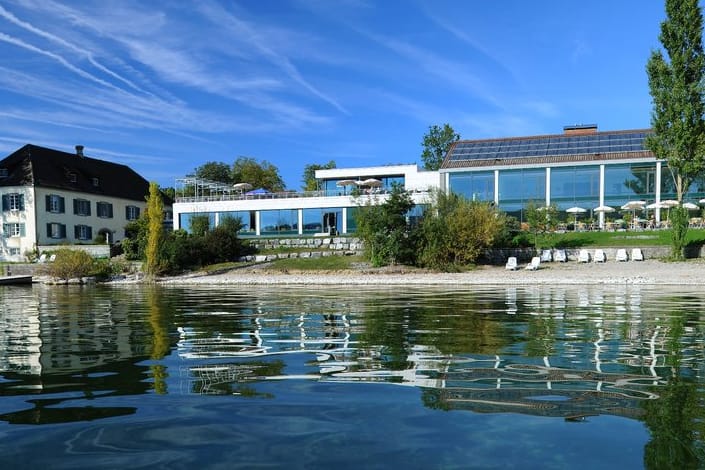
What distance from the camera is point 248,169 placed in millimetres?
74062

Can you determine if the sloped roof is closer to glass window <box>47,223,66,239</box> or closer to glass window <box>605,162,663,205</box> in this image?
glass window <box>47,223,66,239</box>

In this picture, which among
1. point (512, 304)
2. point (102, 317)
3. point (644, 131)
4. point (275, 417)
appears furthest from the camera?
point (644, 131)

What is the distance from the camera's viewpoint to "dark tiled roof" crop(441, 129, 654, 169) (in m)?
45.5

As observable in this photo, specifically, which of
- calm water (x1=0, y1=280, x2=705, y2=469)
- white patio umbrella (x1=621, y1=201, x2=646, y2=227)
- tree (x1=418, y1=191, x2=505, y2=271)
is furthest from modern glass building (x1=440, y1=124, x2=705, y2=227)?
calm water (x1=0, y1=280, x2=705, y2=469)

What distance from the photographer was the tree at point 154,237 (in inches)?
1396

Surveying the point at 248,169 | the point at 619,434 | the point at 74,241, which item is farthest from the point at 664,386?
the point at 248,169

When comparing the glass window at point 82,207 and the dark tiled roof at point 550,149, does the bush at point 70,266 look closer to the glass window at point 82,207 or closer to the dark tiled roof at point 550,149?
the glass window at point 82,207

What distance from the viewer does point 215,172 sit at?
7606cm

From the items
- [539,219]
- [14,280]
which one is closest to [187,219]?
[14,280]

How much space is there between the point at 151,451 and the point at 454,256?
100 feet

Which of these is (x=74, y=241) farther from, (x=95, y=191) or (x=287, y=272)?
(x=287, y=272)

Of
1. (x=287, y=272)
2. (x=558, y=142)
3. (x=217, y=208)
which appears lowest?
(x=287, y=272)

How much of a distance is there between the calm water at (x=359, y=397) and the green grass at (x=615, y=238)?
93.1 ft

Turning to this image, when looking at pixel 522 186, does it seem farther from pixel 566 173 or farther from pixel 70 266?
pixel 70 266
